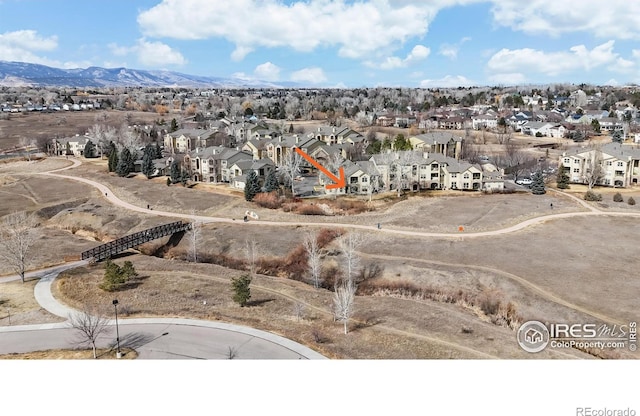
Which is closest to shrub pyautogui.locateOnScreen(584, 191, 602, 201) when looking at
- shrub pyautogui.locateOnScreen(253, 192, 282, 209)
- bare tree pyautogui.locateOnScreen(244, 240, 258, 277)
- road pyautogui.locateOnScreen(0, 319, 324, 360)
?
shrub pyautogui.locateOnScreen(253, 192, 282, 209)

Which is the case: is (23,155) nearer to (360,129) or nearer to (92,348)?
(360,129)

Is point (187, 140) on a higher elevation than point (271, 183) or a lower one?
higher

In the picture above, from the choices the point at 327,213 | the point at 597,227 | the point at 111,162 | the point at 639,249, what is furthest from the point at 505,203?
the point at 111,162

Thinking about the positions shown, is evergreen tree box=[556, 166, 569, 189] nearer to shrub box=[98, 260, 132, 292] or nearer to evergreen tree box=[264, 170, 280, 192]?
evergreen tree box=[264, 170, 280, 192]

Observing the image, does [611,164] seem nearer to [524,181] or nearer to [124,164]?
[524,181]

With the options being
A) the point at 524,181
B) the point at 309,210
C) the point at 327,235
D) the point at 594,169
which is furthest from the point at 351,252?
the point at 594,169

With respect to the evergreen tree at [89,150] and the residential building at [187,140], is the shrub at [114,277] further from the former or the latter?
the evergreen tree at [89,150]
